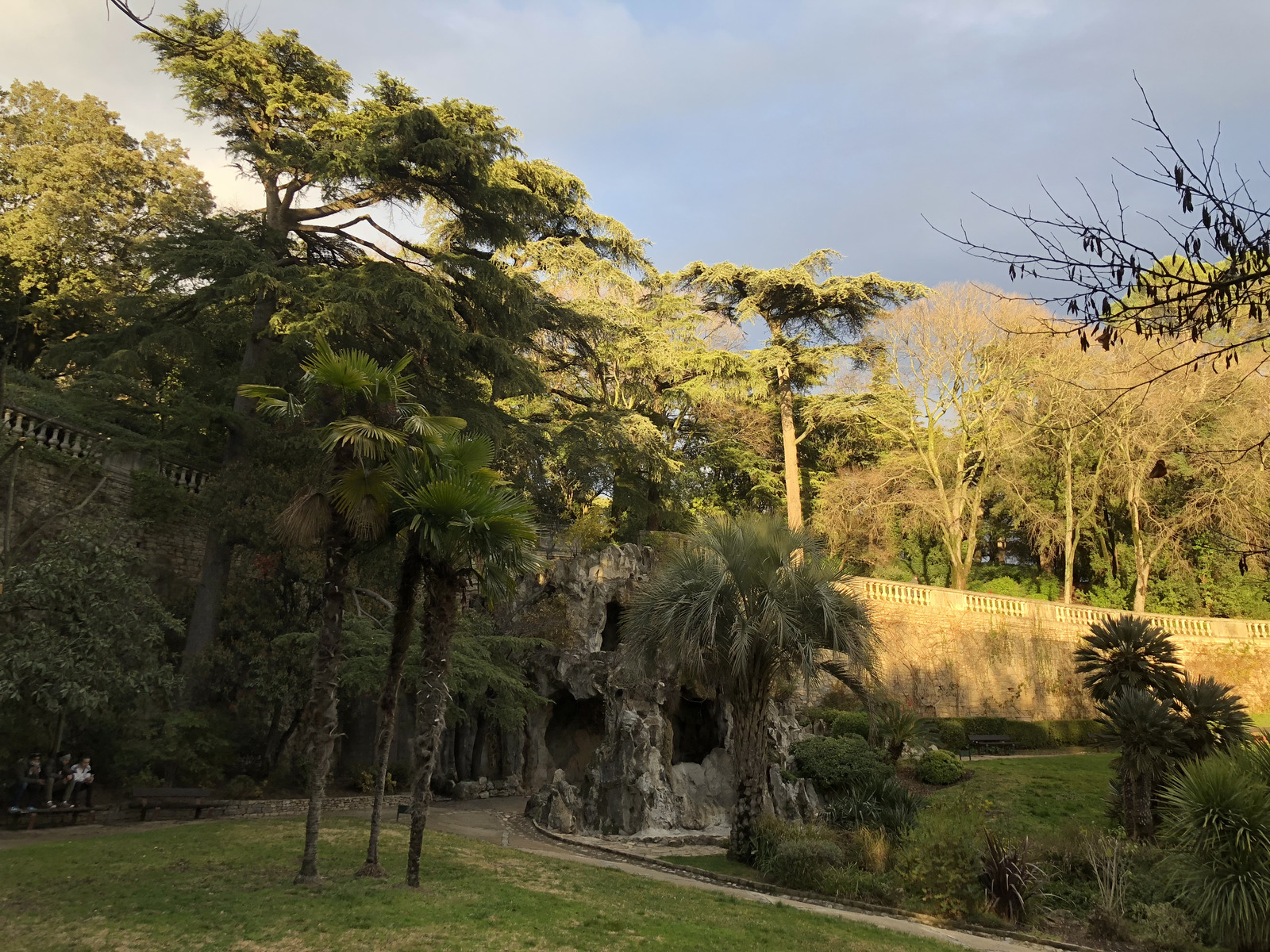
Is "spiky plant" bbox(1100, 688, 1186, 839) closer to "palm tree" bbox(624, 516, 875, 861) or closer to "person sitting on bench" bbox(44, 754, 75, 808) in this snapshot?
"palm tree" bbox(624, 516, 875, 861)

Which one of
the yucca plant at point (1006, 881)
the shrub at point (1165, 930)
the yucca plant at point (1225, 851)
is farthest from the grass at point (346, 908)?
the yucca plant at point (1225, 851)

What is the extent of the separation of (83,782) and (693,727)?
40.2 ft

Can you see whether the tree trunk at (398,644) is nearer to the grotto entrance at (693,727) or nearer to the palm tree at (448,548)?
the palm tree at (448,548)

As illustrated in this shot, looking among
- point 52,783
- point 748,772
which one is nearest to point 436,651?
point 748,772

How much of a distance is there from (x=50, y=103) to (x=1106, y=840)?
31.8m

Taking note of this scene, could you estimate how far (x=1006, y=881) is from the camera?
1028 centimetres

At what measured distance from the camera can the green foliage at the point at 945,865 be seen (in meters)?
10.3

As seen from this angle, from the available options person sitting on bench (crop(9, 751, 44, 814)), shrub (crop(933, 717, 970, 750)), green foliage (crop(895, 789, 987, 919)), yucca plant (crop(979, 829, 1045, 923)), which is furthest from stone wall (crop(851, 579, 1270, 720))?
person sitting on bench (crop(9, 751, 44, 814))

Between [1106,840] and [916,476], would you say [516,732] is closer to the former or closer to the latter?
[1106,840]

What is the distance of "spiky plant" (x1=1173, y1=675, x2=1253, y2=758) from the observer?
41.0 ft

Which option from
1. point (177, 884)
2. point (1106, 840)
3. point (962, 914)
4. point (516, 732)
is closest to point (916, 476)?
point (516, 732)

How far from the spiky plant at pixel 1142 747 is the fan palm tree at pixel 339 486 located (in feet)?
36.3

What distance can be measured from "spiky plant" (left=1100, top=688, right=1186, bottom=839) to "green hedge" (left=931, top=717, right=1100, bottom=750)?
8.68 metres

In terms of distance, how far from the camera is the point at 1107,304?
3.86m
